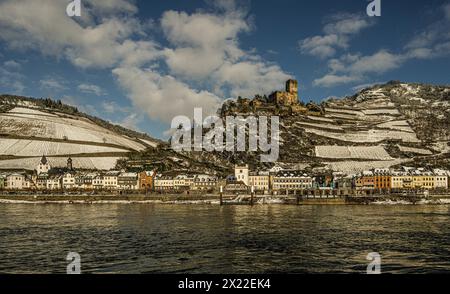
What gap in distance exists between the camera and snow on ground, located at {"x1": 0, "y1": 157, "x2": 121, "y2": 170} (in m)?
175

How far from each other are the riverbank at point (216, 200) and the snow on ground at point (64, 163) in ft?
149

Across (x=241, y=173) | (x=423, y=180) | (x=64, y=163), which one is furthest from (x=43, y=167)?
(x=423, y=180)

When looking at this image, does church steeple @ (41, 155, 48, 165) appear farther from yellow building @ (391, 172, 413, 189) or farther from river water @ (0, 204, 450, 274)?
yellow building @ (391, 172, 413, 189)

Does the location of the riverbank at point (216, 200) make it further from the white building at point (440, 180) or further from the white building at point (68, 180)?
the white building at point (440, 180)

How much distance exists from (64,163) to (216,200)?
288 ft

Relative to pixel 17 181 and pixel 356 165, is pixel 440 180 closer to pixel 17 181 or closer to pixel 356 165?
pixel 356 165

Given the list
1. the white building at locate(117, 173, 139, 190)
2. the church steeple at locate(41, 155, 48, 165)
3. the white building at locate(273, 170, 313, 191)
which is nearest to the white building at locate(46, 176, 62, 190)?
the church steeple at locate(41, 155, 48, 165)

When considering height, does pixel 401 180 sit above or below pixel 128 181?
below

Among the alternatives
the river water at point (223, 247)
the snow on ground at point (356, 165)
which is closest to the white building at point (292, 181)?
the snow on ground at point (356, 165)

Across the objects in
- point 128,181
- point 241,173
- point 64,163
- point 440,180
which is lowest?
point 440,180

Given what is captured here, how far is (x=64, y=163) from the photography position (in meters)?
184

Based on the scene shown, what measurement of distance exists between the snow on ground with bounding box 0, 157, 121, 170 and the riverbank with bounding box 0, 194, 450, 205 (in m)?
45.5
